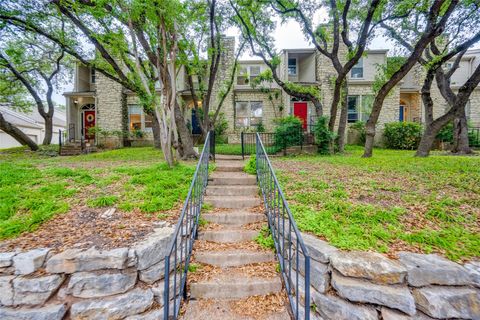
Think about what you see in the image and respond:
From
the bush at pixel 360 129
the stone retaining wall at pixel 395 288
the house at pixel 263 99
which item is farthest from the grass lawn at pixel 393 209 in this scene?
the house at pixel 263 99

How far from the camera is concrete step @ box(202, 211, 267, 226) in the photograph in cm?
354

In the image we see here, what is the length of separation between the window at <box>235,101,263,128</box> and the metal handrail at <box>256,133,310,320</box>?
10.5 metres

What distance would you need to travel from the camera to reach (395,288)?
230 centimetres

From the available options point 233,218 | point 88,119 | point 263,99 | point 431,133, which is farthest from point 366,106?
point 88,119

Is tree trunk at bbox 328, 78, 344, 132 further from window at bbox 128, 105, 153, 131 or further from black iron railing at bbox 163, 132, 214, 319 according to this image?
window at bbox 128, 105, 153, 131

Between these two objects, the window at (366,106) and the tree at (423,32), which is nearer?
the tree at (423,32)

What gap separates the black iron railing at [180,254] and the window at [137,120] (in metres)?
13.5

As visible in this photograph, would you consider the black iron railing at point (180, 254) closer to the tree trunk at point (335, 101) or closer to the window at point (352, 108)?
the tree trunk at point (335, 101)

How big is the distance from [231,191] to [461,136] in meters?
12.0

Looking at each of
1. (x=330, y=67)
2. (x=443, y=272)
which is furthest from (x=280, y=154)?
(x=330, y=67)

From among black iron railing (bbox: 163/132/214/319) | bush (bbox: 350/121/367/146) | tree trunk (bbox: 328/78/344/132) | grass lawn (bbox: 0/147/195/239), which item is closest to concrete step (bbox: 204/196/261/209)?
black iron railing (bbox: 163/132/214/319)

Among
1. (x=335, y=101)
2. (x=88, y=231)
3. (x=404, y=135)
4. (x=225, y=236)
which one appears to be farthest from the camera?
(x=404, y=135)

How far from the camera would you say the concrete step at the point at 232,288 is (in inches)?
99.0

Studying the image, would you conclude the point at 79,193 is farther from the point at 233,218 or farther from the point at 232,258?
the point at 232,258
